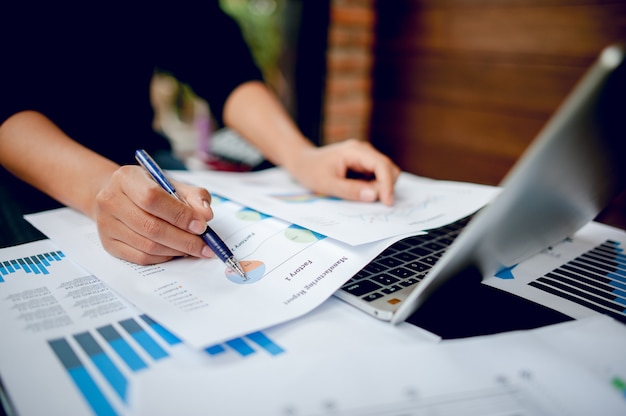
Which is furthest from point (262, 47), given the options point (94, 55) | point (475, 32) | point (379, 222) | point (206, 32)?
point (379, 222)

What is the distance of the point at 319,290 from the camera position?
0.41 metres

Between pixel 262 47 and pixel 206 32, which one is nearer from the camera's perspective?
pixel 206 32

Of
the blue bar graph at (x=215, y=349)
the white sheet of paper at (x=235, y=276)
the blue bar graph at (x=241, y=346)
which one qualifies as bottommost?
the blue bar graph at (x=215, y=349)

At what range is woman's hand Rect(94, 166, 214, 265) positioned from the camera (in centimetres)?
43

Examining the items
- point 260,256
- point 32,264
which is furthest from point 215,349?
point 32,264

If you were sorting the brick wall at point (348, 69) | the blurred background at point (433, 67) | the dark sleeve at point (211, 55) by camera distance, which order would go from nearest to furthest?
the dark sleeve at point (211, 55) < the blurred background at point (433, 67) < the brick wall at point (348, 69)

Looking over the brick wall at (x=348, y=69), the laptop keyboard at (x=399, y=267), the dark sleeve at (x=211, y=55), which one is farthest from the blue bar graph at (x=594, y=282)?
the brick wall at (x=348, y=69)

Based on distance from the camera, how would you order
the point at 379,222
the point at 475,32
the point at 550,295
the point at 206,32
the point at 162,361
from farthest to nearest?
the point at 475,32, the point at 206,32, the point at 379,222, the point at 550,295, the point at 162,361

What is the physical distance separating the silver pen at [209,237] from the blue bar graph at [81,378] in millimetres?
156

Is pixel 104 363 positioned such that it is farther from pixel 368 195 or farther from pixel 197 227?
pixel 368 195

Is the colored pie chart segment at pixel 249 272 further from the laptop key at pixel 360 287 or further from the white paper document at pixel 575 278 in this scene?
the white paper document at pixel 575 278

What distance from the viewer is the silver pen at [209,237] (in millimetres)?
434

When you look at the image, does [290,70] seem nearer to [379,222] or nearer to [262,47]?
[262,47]

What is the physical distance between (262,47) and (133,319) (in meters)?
1.98
